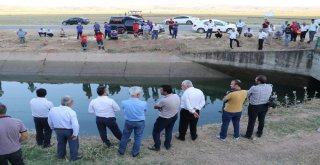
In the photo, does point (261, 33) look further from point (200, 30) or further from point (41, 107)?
point (41, 107)

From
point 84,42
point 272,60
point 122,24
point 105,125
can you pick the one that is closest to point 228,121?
point 105,125

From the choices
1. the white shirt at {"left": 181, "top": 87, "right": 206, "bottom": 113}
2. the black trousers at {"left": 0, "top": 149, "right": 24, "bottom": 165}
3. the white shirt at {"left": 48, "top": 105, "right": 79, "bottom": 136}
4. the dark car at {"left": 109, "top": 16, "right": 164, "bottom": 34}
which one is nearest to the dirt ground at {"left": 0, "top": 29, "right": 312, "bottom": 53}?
the dark car at {"left": 109, "top": 16, "right": 164, "bottom": 34}

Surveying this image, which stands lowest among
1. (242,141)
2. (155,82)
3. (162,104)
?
(155,82)

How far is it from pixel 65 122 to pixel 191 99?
9.41 ft

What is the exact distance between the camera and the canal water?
16719 mm

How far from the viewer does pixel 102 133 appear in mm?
8047

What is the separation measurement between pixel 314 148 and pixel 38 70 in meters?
20.9

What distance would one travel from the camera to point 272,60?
71.0 feet

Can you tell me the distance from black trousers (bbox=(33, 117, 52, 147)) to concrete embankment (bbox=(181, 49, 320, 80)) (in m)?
16.2

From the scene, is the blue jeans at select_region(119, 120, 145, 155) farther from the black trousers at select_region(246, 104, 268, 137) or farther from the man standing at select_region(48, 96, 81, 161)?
the black trousers at select_region(246, 104, 268, 137)

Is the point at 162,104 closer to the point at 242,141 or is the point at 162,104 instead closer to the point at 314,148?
the point at 242,141

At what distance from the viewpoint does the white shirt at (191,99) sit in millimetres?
7938

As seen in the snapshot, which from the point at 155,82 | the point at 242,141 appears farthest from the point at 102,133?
the point at 155,82

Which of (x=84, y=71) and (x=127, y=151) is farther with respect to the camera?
(x=84, y=71)
